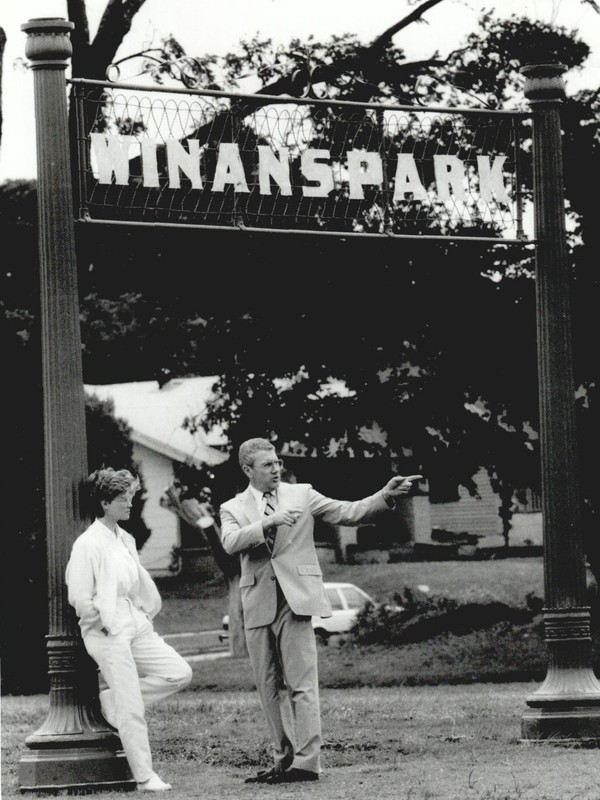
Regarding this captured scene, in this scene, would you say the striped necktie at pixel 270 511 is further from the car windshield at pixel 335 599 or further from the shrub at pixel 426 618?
the car windshield at pixel 335 599

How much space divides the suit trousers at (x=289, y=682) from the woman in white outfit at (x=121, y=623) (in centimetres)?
47

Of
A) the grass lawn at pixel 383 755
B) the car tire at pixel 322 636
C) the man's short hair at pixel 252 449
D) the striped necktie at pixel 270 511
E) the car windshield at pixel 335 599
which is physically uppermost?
the man's short hair at pixel 252 449

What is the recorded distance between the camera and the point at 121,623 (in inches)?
342

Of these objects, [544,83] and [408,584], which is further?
[408,584]

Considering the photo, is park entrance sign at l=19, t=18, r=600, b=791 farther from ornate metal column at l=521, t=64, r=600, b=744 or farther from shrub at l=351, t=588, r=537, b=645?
shrub at l=351, t=588, r=537, b=645

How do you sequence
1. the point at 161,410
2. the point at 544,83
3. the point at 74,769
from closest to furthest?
the point at 74,769 → the point at 544,83 → the point at 161,410

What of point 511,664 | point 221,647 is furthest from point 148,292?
point 221,647

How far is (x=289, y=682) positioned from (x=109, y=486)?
1.52m

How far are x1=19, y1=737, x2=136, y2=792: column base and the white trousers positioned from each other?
0.21 m

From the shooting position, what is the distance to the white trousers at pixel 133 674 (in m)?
8.65

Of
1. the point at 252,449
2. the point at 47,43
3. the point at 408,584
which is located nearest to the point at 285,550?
the point at 252,449

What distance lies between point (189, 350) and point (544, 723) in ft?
47.4

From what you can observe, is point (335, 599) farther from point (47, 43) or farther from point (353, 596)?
point (47, 43)

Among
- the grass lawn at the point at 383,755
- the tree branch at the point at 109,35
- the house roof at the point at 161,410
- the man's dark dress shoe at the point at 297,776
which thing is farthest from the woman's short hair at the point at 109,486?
the house roof at the point at 161,410
